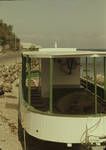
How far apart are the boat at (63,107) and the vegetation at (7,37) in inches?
2747

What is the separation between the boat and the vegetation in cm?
6977

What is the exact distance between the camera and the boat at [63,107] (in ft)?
38.3

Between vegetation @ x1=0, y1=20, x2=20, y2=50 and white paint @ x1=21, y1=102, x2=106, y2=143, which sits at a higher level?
vegetation @ x1=0, y1=20, x2=20, y2=50

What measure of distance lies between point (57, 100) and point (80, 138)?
2.05 metres

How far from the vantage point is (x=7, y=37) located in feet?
308

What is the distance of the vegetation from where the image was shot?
3396 inches

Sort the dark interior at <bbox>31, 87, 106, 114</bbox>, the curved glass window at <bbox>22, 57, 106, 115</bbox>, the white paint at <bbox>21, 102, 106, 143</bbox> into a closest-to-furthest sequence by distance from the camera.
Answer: the white paint at <bbox>21, 102, 106, 143</bbox>
the dark interior at <bbox>31, 87, 106, 114</bbox>
the curved glass window at <bbox>22, 57, 106, 115</bbox>

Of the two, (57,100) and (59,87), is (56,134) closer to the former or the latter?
(57,100)

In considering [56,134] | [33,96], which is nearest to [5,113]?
[33,96]

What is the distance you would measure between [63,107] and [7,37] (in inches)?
3249

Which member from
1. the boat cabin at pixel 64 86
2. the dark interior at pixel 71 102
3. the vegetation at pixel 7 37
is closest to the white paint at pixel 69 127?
the boat cabin at pixel 64 86

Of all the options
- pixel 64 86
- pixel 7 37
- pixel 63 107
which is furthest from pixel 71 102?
pixel 7 37

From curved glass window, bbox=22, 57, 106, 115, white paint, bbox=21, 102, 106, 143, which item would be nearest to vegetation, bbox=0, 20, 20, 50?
curved glass window, bbox=22, 57, 106, 115

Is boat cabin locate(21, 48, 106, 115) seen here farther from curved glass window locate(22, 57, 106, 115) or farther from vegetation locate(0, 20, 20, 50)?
vegetation locate(0, 20, 20, 50)
